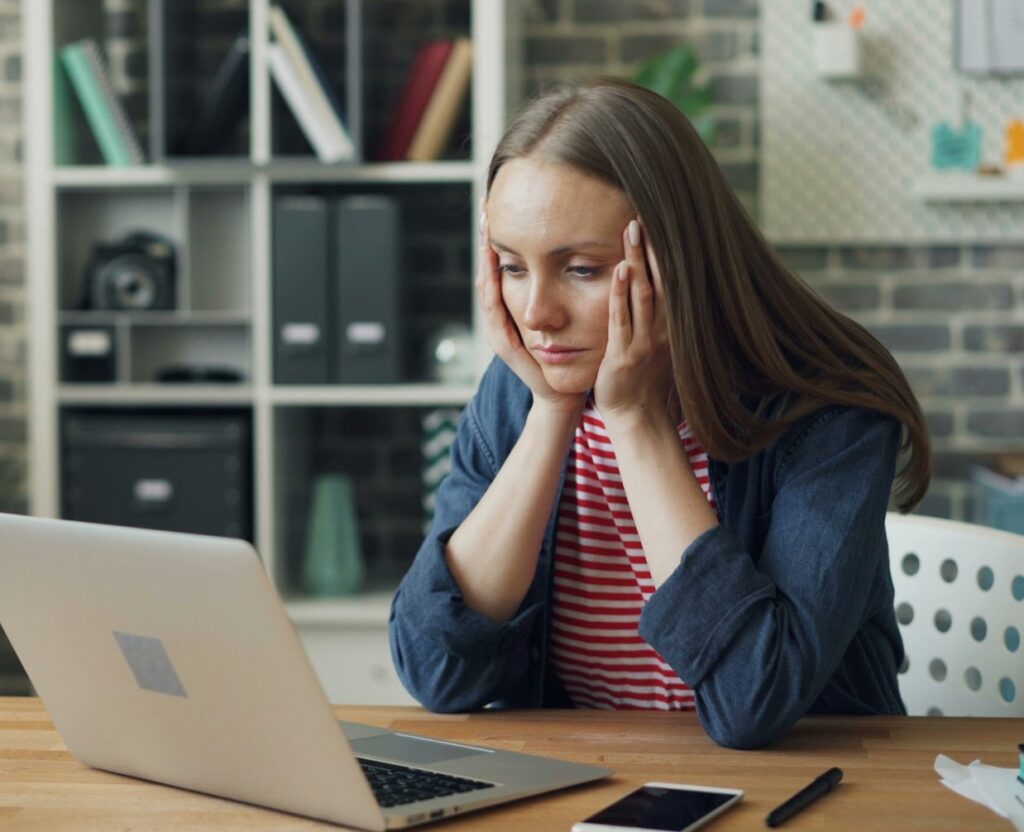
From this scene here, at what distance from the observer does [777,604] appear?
50.2 inches

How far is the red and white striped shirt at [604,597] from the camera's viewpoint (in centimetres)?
148

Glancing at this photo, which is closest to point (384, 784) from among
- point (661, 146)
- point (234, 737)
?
point (234, 737)

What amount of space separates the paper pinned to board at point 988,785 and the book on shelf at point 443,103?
2.09 meters

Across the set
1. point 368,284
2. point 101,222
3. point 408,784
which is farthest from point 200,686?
point 101,222

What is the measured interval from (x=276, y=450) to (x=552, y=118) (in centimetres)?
180

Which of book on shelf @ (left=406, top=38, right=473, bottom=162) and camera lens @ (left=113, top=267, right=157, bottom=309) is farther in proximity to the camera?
camera lens @ (left=113, top=267, right=157, bottom=309)

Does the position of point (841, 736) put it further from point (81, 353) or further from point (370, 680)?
point (81, 353)

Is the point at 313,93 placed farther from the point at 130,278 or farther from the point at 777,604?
the point at 777,604

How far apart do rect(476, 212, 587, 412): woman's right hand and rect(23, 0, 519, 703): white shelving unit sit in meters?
1.51

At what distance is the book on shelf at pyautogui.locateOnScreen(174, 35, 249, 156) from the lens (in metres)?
2.99

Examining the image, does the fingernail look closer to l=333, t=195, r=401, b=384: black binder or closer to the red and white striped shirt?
the red and white striped shirt

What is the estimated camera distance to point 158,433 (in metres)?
3.02

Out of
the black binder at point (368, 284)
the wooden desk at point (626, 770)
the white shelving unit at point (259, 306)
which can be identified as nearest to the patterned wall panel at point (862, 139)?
the white shelving unit at point (259, 306)

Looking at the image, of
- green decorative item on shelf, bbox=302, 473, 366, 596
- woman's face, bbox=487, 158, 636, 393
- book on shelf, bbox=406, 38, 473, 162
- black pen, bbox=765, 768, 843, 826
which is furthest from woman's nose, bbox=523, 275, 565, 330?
green decorative item on shelf, bbox=302, 473, 366, 596
